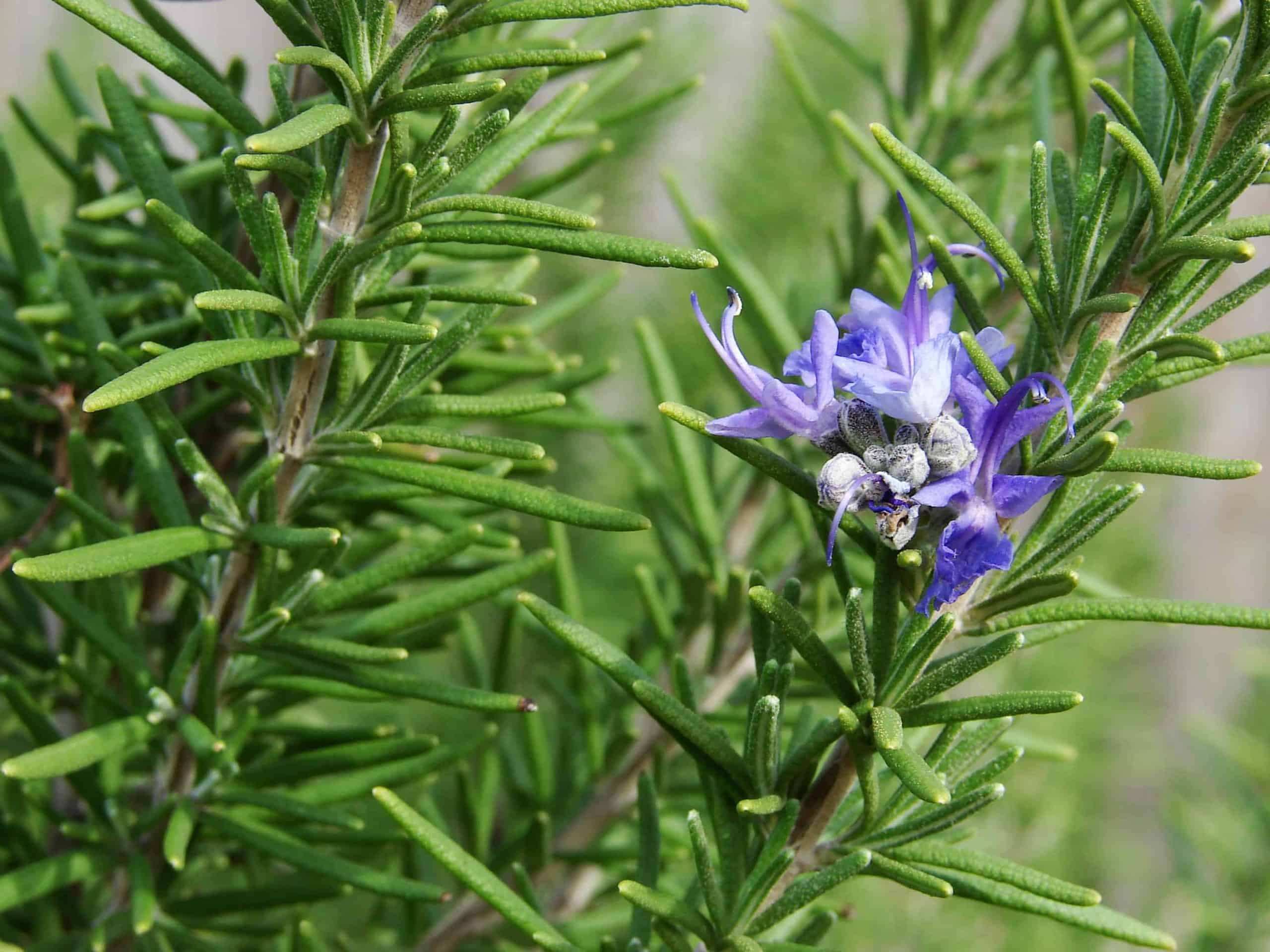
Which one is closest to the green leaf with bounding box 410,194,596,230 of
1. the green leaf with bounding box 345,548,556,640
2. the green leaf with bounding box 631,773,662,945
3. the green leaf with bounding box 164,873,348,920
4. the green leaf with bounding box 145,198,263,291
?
the green leaf with bounding box 145,198,263,291

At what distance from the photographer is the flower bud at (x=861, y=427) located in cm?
58

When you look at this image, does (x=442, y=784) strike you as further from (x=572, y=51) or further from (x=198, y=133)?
(x=572, y=51)

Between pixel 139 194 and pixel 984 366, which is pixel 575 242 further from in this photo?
pixel 139 194

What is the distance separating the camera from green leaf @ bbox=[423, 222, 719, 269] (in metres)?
0.56

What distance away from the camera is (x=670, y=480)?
1457mm

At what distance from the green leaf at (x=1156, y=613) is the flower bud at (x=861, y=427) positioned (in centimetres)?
13

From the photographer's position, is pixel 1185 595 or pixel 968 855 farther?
pixel 1185 595

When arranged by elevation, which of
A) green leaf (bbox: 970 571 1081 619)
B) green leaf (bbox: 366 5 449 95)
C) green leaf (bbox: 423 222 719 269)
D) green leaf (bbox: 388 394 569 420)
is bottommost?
green leaf (bbox: 970 571 1081 619)

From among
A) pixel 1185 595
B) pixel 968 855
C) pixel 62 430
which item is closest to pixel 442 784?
pixel 62 430

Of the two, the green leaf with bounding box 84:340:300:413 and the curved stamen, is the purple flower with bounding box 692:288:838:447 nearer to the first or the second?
the curved stamen

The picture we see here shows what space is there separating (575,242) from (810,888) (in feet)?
1.14

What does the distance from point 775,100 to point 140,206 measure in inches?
52.7

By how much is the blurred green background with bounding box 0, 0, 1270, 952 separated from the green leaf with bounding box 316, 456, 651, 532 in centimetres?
41

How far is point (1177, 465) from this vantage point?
0.56m
